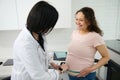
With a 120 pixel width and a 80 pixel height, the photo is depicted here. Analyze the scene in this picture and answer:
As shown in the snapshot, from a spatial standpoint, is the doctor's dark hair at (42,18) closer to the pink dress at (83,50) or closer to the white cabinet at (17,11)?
the pink dress at (83,50)

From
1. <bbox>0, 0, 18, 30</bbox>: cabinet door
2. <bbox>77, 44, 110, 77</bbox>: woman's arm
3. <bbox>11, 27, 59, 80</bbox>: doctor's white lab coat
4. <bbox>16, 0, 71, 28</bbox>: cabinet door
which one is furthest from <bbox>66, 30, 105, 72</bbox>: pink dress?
<bbox>0, 0, 18, 30</bbox>: cabinet door

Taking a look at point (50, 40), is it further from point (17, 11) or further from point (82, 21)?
point (82, 21)

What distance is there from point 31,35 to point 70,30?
1547 millimetres

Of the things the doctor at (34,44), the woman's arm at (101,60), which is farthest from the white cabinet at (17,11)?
the doctor at (34,44)

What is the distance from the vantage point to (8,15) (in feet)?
6.53

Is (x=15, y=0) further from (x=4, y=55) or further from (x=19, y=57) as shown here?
(x=19, y=57)

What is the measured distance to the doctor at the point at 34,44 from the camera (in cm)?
95

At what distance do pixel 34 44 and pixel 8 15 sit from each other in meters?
1.16

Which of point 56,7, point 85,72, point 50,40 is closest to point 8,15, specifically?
point 56,7

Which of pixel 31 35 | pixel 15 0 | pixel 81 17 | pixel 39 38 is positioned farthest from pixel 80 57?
pixel 15 0

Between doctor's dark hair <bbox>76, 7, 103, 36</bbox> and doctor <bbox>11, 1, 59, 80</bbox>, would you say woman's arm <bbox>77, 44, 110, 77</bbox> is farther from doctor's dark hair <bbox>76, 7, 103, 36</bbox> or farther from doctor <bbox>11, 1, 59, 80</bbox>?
doctor <bbox>11, 1, 59, 80</bbox>

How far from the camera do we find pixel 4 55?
2.51m

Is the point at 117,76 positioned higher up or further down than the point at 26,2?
further down

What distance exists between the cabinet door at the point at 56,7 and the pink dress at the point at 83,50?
1.87 ft
